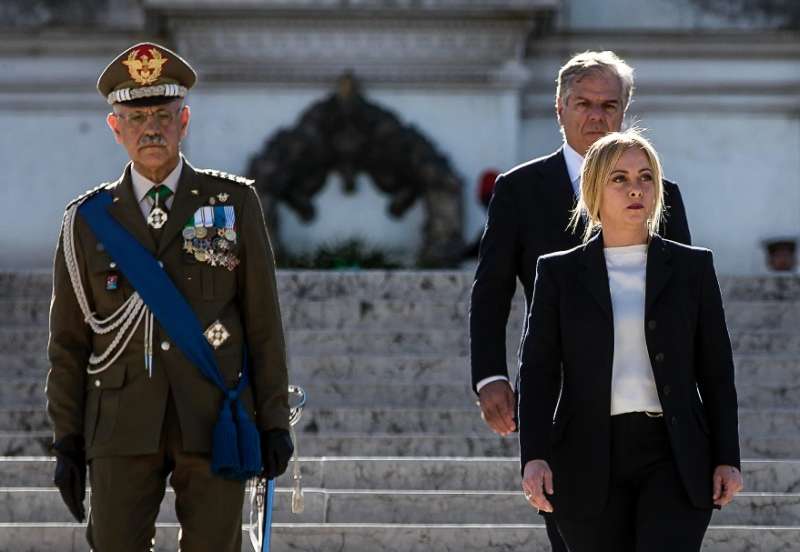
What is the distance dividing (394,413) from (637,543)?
5.26m

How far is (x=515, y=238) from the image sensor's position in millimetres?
6035

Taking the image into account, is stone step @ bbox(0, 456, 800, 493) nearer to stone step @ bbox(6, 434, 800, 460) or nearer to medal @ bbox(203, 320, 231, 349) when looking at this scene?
stone step @ bbox(6, 434, 800, 460)

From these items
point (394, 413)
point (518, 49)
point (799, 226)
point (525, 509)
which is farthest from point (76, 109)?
point (525, 509)

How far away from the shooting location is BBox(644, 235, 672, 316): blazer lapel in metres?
5.12

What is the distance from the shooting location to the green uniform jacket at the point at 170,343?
207 inches

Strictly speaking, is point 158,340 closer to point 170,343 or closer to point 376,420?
point 170,343

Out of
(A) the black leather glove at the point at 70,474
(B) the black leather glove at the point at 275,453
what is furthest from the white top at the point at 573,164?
(A) the black leather glove at the point at 70,474

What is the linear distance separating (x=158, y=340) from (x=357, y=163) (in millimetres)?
11245

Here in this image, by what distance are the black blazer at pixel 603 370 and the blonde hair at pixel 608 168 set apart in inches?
3.4

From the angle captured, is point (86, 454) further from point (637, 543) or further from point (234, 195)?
point (637, 543)

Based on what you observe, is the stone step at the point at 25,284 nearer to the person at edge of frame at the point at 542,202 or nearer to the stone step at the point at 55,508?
the stone step at the point at 55,508

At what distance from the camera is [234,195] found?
557 cm

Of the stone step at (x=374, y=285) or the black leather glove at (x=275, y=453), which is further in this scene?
the stone step at (x=374, y=285)

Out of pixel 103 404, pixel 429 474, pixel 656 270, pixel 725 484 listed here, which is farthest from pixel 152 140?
pixel 429 474
